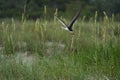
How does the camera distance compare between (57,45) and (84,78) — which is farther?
(57,45)

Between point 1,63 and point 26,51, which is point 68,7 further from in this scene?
point 1,63

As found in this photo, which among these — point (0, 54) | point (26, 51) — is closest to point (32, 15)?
point (26, 51)

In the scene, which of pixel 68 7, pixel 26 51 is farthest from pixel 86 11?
pixel 26 51

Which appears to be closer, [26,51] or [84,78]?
[84,78]

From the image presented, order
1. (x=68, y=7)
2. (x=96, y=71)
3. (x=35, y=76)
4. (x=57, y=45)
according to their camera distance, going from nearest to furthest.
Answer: (x=35, y=76), (x=96, y=71), (x=57, y=45), (x=68, y=7)

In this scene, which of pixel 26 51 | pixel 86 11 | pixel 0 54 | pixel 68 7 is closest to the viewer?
pixel 0 54

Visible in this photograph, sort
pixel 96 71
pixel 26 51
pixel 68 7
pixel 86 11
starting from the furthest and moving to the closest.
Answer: pixel 68 7, pixel 86 11, pixel 26 51, pixel 96 71

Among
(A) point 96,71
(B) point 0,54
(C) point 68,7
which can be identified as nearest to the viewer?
(A) point 96,71

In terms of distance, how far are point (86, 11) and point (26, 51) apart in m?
12.1

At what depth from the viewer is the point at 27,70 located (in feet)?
14.3

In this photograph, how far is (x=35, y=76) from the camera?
420 cm

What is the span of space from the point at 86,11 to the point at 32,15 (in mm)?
2869

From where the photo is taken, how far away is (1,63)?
4.64 metres

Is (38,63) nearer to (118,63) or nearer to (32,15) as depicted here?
(118,63)
